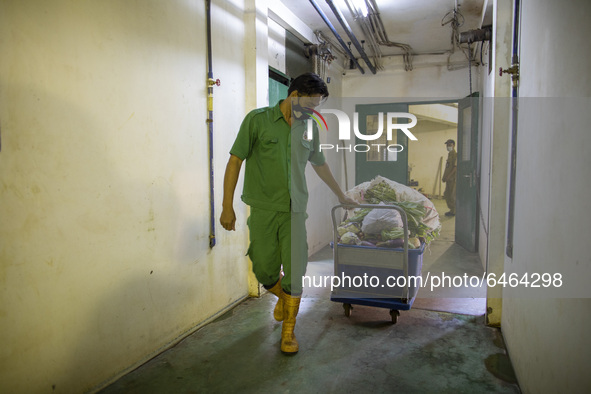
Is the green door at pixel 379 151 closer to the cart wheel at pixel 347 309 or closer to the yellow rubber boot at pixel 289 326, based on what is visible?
the cart wheel at pixel 347 309

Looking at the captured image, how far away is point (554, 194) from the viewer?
1.41m

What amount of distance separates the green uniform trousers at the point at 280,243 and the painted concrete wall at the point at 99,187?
1.66 feet

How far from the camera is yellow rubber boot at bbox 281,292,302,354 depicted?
2.31 meters

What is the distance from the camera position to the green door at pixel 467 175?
516 cm

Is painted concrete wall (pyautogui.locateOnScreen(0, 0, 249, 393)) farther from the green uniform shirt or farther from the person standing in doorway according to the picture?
the person standing in doorway

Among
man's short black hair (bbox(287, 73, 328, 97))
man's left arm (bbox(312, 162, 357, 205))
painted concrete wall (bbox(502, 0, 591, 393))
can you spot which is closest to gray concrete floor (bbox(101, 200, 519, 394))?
painted concrete wall (bbox(502, 0, 591, 393))

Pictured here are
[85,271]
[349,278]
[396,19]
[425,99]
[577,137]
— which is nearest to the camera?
[577,137]

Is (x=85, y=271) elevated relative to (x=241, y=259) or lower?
elevated

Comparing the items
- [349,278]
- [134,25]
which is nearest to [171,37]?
[134,25]

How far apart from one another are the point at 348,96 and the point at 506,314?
430 centimetres

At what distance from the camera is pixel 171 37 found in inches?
92.8

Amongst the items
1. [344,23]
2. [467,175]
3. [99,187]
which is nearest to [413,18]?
[344,23]

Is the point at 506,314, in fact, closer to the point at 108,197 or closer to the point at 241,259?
the point at 241,259

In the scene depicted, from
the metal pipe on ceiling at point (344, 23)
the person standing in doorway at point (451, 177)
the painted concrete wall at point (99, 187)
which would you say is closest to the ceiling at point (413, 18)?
the metal pipe on ceiling at point (344, 23)
